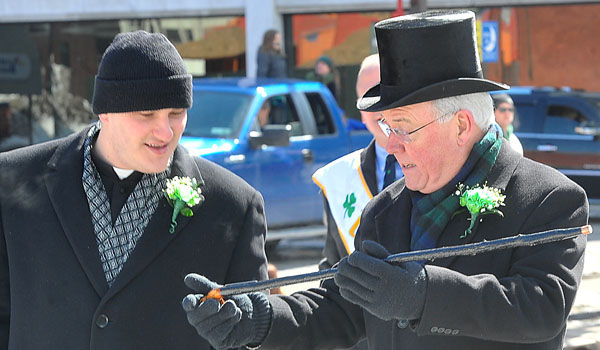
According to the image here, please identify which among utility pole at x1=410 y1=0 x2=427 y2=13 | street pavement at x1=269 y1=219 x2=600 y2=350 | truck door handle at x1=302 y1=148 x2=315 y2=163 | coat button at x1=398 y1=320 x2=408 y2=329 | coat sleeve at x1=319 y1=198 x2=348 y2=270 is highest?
utility pole at x1=410 y1=0 x2=427 y2=13

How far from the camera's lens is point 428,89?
3018 millimetres

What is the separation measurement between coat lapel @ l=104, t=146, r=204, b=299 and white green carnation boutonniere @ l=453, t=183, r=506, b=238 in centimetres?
92

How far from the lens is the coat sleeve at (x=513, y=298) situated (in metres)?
2.68

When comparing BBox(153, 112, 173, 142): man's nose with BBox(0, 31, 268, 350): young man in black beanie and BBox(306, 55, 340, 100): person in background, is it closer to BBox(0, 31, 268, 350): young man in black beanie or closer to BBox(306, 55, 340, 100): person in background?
BBox(0, 31, 268, 350): young man in black beanie

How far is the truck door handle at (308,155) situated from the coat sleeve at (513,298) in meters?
8.16

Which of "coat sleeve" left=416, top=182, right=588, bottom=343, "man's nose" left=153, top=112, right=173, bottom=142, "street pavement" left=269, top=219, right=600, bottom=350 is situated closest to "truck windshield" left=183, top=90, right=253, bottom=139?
"street pavement" left=269, top=219, right=600, bottom=350

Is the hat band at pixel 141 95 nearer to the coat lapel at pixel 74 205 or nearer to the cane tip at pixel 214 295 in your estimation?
the coat lapel at pixel 74 205

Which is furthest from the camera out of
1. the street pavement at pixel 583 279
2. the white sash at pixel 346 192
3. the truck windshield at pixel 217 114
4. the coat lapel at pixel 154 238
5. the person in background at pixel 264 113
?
the person in background at pixel 264 113

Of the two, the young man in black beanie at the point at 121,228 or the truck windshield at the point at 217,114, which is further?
the truck windshield at the point at 217,114

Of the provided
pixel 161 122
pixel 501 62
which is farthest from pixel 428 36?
pixel 501 62

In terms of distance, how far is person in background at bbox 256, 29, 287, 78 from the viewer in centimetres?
1481

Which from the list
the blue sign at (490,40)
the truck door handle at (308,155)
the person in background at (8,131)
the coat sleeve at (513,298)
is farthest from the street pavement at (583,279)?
the person in background at (8,131)

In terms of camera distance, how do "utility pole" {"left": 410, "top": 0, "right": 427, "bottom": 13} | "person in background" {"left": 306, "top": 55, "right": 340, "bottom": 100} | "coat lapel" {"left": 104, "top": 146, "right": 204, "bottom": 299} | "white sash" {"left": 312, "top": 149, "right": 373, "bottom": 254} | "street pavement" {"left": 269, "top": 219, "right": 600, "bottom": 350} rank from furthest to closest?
"person in background" {"left": 306, "top": 55, "right": 340, "bottom": 100} → "utility pole" {"left": 410, "top": 0, "right": 427, "bottom": 13} → "street pavement" {"left": 269, "top": 219, "right": 600, "bottom": 350} → "white sash" {"left": 312, "top": 149, "right": 373, "bottom": 254} → "coat lapel" {"left": 104, "top": 146, "right": 204, "bottom": 299}

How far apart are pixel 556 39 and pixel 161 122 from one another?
16.3 metres
